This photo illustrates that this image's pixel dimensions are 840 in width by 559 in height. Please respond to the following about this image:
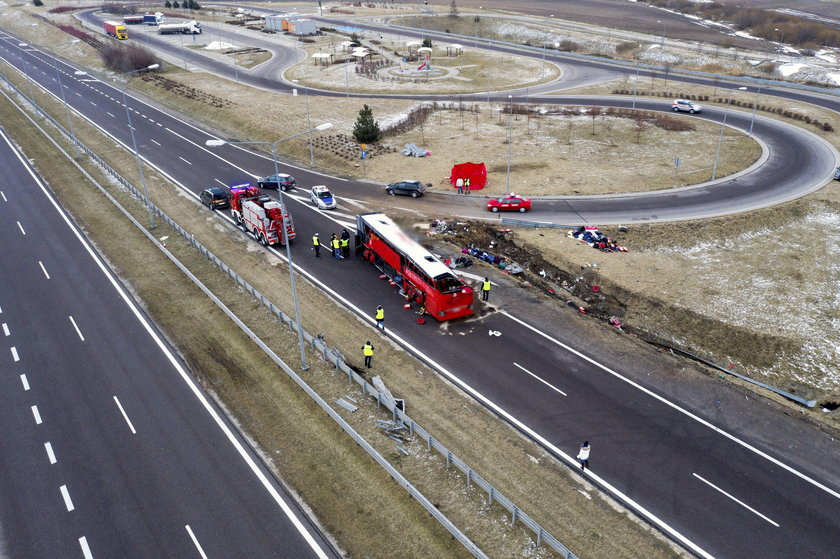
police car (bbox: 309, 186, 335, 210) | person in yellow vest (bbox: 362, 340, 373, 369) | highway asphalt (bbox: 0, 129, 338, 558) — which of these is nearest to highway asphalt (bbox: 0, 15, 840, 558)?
person in yellow vest (bbox: 362, 340, 373, 369)

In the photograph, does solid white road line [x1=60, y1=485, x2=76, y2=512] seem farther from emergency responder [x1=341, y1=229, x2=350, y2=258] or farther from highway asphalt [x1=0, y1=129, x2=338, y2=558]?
emergency responder [x1=341, y1=229, x2=350, y2=258]

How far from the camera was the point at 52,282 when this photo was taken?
1489 inches

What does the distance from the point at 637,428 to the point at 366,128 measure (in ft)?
161

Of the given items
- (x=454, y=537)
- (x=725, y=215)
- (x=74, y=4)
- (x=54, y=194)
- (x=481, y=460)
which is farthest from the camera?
(x=74, y=4)

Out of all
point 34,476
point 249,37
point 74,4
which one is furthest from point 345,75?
point 74,4

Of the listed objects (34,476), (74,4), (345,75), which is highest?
(74,4)

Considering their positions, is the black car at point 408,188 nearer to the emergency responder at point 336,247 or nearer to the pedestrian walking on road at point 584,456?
the emergency responder at point 336,247

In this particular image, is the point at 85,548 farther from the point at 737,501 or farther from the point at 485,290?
the point at 737,501

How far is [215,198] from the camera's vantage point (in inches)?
1938

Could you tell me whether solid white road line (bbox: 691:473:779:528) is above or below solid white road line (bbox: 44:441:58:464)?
above

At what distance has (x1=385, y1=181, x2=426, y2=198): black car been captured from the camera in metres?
52.0

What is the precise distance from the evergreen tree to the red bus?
92.6ft

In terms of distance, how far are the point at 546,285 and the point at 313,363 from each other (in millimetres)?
16679

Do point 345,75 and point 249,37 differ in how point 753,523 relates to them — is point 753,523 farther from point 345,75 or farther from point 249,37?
point 249,37
